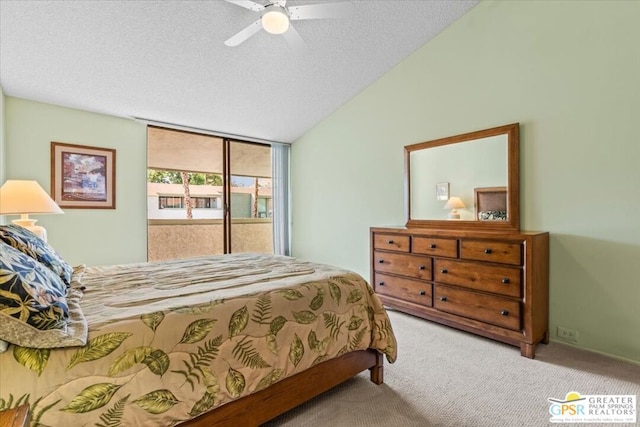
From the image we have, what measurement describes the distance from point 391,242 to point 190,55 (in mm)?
2698

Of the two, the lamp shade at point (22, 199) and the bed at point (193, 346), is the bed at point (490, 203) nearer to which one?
the bed at point (193, 346)

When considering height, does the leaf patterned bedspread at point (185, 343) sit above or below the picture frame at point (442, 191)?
below

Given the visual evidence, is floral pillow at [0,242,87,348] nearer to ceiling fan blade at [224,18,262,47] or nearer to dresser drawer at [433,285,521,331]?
ceiling fan blade at [224,18,262,47]

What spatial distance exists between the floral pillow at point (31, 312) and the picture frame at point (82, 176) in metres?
2.76

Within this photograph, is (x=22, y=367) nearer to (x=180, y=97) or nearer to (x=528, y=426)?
(x=528, y=426)

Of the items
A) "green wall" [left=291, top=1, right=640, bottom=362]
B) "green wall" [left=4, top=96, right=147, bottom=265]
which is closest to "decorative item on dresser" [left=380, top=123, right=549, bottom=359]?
"green wall" [left=291, top=1, right=640, bottom=362]

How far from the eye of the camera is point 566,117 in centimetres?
244

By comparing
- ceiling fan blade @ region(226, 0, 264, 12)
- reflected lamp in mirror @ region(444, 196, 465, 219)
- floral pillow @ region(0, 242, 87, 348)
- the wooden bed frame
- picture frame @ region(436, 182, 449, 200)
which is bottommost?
the wooden bed frame

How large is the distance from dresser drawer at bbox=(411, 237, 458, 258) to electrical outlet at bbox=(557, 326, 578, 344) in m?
0.98

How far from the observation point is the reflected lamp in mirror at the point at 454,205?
3.08m

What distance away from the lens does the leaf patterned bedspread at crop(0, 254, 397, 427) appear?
0.98 meters

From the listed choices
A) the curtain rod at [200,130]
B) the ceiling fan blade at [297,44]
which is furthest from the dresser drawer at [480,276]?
the curtain rod at [200,130]

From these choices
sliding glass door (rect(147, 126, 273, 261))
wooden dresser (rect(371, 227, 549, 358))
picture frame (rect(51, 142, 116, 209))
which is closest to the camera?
wooden dresser (rect(371, 227, 549, 358))

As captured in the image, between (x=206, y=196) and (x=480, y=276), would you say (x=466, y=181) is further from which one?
(x=206, y=196)
